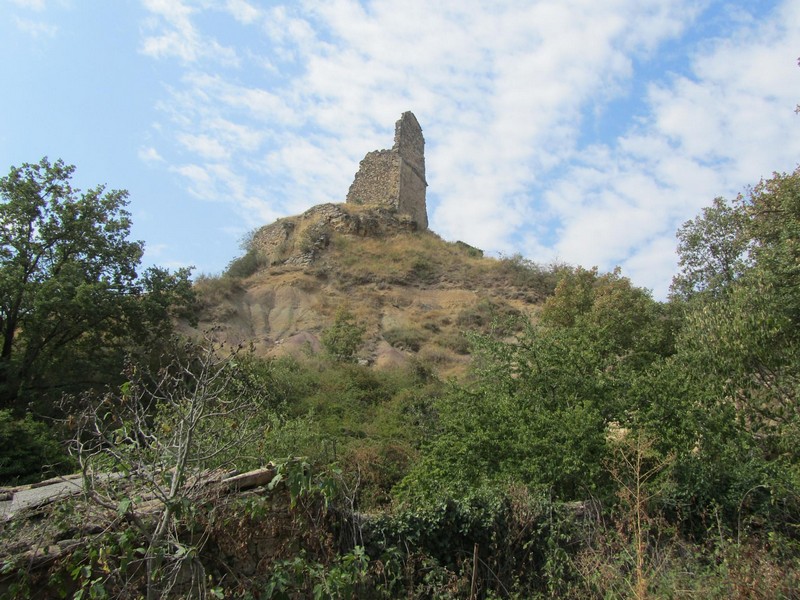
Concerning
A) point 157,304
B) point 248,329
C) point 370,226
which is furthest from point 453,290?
point 157,304

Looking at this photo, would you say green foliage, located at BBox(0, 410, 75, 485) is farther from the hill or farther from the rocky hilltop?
the hill

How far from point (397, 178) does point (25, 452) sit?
28.7 m

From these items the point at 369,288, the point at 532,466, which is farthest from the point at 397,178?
the point at 532,466

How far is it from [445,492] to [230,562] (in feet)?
10.00

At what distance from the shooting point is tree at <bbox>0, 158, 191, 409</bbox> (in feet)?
56.8

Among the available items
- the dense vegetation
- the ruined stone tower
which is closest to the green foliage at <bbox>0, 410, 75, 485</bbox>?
the dense vegetation

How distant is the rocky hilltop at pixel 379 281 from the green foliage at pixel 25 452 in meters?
11.7

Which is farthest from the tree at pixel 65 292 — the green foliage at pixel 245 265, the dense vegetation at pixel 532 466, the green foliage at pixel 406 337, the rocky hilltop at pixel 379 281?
the green foliage at pixel 245 265

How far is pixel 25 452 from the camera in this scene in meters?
12.8

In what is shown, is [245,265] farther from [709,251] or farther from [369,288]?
[709,251]

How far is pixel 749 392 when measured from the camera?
11516mm

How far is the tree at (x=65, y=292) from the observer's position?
1731cm

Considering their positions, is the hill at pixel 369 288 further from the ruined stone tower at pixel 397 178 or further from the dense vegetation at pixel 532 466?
the dense vegetation at pixel 532 466

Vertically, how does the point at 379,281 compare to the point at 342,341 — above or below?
above
